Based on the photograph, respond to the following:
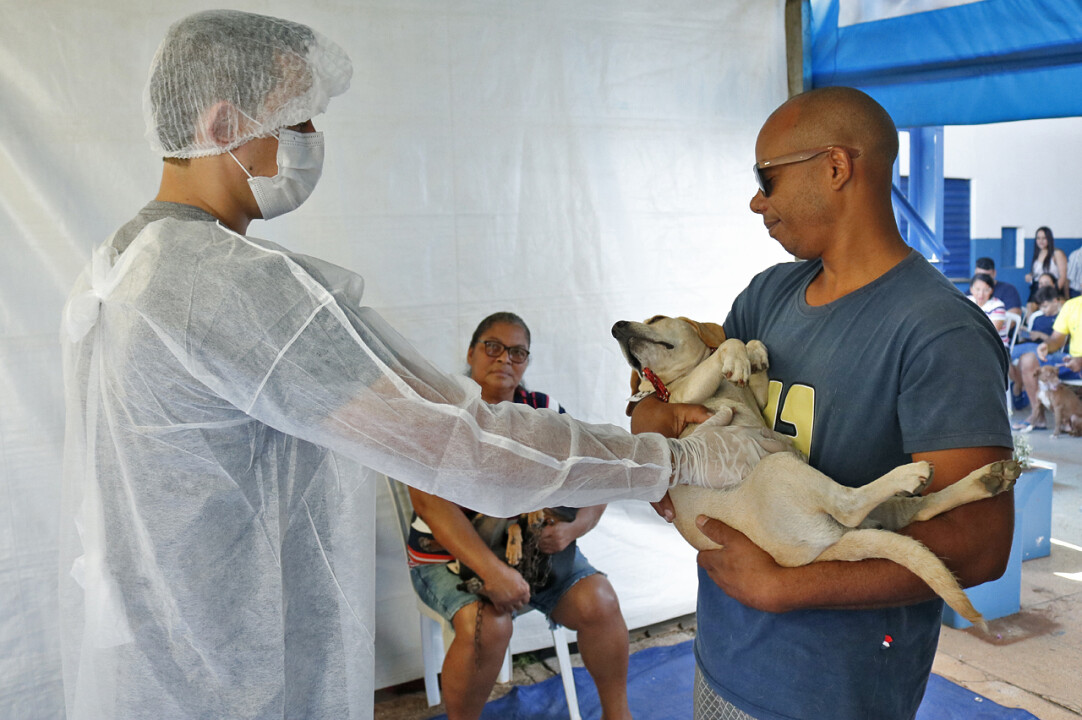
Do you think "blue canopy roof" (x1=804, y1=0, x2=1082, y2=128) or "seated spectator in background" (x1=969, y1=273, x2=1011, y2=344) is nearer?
"blue canopy roof" (x1=804, y1=0, x2=1082, y2=128)

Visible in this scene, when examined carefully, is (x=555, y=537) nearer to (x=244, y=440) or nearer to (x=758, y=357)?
(x=758, y=357)

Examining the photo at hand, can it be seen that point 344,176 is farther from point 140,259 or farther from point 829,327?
point 829,327

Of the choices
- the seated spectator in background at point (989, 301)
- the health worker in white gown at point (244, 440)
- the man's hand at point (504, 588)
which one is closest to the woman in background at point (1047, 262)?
the seated spectator in background at point (989, 301)

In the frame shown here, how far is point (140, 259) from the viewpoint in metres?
1.40

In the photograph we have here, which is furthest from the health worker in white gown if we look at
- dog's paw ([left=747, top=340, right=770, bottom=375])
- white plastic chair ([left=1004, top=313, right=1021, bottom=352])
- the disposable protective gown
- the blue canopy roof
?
white plastic chair ([left=1004, top=313, right=1021, bottom=352])

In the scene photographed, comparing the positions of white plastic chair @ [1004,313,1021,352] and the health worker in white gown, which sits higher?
the health worker in white gown

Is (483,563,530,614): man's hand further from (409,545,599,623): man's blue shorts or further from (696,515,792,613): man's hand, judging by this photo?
(696,515,792,613): man's hand

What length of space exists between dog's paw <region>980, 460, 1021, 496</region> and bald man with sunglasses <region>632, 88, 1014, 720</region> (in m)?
0.05

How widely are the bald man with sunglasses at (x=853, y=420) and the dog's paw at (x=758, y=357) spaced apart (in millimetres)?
38

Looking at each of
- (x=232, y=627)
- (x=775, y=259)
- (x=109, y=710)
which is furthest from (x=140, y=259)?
(x=775, y=259)

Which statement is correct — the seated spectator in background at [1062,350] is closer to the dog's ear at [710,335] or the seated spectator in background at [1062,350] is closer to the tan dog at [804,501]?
the dog's ear at [710,335]

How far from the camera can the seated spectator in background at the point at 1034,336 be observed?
8.10 meters

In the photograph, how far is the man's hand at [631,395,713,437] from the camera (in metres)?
1.91

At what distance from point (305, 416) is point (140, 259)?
1.34ft
